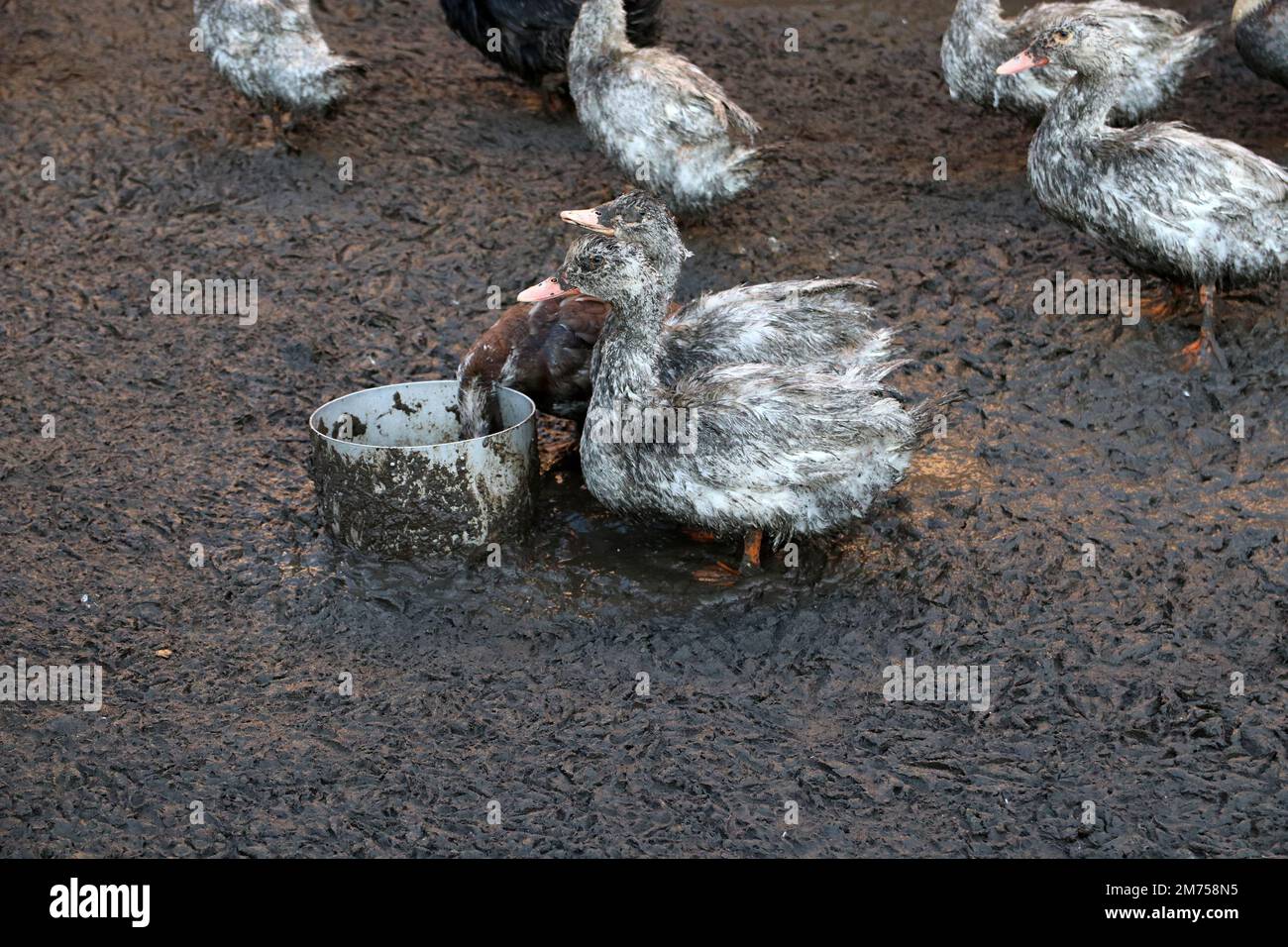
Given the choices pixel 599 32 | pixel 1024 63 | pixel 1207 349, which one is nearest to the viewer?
pixel 1207 349

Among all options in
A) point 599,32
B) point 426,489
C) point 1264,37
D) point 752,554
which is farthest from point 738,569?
point 1264,37

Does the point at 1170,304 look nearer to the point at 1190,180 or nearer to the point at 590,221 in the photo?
the point at 1190,180

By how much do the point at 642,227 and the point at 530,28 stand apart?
332cm

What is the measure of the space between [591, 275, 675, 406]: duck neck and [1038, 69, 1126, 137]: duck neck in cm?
224

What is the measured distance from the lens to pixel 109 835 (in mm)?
3627

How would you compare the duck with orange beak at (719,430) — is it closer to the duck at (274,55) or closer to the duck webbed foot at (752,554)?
the duck webbed foot at (752,554)

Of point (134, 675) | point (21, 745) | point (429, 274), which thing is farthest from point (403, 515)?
point (429, 274)

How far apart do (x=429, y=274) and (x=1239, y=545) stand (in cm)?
358

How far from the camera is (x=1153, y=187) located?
223 inches

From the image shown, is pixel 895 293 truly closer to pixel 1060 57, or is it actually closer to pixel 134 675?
pixel 1060 57

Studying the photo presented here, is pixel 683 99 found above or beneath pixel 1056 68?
beneath

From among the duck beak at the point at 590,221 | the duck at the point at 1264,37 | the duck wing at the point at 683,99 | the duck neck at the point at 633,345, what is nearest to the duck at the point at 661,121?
the duck wing at the point at 683,99

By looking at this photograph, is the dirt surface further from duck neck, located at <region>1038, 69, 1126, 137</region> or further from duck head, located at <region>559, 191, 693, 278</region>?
duck head, located at <region>559, 191, 693, 278</region>

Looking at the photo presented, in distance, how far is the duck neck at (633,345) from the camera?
4.62 m
